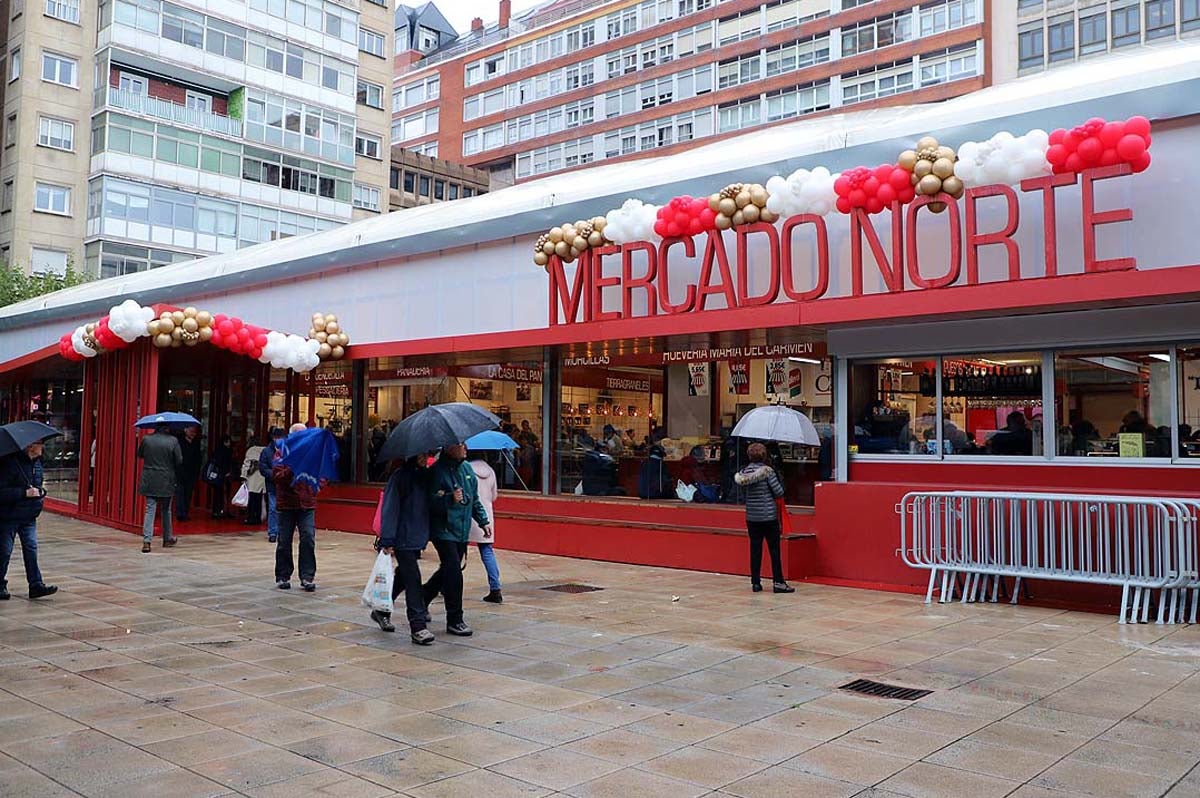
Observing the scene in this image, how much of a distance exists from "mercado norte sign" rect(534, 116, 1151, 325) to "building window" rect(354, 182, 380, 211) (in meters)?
41.2

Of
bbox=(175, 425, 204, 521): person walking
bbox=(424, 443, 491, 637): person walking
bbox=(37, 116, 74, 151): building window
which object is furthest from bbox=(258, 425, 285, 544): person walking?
bbox=(37, 116, 74, 151): building window

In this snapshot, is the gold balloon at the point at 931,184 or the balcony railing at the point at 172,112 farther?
the balcony railing at the point at 172,112

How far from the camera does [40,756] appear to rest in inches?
189

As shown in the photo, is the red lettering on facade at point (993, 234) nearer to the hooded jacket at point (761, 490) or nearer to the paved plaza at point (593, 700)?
the hooded jacket at point (761, 490)

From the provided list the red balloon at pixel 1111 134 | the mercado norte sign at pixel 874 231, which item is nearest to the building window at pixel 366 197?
the mercado norte sign at pixel 874 231

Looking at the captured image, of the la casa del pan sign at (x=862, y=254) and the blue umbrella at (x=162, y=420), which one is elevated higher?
the la casa del pan sign at (x=862, y=254)

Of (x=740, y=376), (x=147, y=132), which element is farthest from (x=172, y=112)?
(x=740, y=376)

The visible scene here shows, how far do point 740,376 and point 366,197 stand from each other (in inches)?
1684

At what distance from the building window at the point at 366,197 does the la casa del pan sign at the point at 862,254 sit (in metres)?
41.0

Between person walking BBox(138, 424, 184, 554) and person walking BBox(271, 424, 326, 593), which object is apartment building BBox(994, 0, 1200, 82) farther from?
person walking BBox(271, 424, 326, 593)

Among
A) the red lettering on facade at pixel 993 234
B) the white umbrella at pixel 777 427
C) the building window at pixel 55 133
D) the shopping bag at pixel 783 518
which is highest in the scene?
the building window at pixel 55 133

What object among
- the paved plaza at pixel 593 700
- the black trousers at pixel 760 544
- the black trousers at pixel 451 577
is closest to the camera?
the paved plaza at pixel 593 700

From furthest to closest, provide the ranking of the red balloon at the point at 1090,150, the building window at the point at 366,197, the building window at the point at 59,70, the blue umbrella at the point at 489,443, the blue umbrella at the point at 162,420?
1. the building window at the point at 366,197
2. the building window at the point at 59,70
3. the blue umbrella at the point at 162,420
4. the blue umbrella at the point at 489,443
5. the red balloon at the point at 1090,150

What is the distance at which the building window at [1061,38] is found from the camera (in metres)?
44.2
